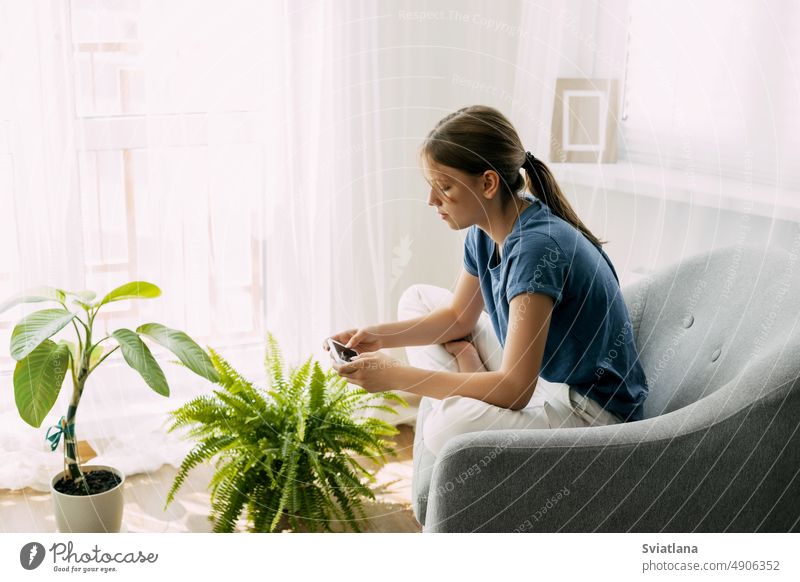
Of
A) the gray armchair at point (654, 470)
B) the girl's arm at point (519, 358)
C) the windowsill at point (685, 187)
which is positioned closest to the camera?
the gray armchair at point (654, 470)

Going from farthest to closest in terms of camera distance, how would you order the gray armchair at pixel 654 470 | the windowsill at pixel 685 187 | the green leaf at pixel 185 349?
the windowsill at pixel 685 187
the green leaf at pixel 185 349
the gray armchair at pixel 654 470

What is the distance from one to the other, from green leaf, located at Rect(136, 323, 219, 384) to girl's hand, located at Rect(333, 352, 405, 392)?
31 cm

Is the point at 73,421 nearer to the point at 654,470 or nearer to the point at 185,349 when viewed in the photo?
the point at 185,349

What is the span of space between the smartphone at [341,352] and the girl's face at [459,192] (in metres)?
0.27

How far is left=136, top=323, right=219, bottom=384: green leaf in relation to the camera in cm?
150

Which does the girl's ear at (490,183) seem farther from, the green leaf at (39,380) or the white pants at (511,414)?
the green leaf at (39,380)

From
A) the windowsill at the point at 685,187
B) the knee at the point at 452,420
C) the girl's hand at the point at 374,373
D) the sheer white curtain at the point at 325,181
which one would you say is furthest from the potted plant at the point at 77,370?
the windowsill at the point at 685,187

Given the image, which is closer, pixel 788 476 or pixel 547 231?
pixel 788 476

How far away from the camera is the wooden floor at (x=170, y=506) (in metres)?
1.77

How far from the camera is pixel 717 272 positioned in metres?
1.45
